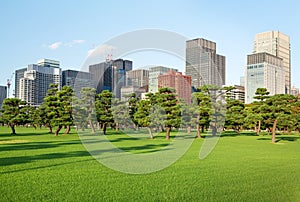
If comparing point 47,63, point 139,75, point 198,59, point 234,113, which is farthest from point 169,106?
point 47,63

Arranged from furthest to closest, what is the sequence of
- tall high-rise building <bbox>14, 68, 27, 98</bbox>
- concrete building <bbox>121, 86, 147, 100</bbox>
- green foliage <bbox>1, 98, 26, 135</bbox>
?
tall high-rise building <bbox>14, 68, 27, 98</bbox>
green foliage <bbox>1, 98, 26, 135</bbox>
concrete building <bbox>121, 86, 147, 100</bbox>

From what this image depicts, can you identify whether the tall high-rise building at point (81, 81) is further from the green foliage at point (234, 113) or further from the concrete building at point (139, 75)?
the green foliage at point (234, 113)

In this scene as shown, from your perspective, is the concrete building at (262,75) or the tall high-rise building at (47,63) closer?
the concrete building at (262,75)

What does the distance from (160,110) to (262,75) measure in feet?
400

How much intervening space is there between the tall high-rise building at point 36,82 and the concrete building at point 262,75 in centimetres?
8757

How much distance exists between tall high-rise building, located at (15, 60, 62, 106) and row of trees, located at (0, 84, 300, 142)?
365ft

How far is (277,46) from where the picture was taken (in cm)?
18088

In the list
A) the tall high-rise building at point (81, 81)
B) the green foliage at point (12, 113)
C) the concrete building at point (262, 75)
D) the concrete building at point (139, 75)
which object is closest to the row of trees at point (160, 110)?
the green foliage at point (12, 113)

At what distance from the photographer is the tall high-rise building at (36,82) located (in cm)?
15362

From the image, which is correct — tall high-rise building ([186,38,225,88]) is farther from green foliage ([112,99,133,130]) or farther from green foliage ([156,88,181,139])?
green foliage ([112,99,133,130])

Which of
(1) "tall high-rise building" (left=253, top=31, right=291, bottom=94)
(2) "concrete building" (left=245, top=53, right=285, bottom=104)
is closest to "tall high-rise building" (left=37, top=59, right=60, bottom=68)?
(2) "concrete building" (left=245, top=53, right=285, bottom=104)

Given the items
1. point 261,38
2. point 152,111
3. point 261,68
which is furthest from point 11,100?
point 261,38

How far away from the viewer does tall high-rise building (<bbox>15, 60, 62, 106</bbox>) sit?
153625 millimetres

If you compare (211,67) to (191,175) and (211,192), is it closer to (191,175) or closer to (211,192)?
(191,175)
